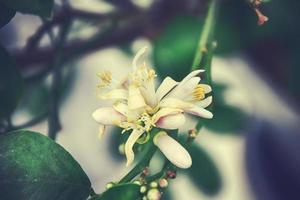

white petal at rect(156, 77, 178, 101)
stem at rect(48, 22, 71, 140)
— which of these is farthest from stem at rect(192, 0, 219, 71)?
stem at rect(48, 22, 71, 140)

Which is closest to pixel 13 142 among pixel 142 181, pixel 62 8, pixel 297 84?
pixel 142 181

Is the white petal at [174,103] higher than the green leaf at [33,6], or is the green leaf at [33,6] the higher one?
the green leaf at [33,6]

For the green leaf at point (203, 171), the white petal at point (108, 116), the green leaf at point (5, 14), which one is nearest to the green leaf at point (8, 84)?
the green leaf at point (5, 14)

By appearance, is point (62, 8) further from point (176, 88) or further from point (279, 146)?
point (279, 146)

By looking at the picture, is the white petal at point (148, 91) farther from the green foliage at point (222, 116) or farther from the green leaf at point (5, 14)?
the green foliage at point (222, 116)

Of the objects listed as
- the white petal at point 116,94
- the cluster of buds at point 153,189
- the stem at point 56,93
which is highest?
the white petal at point 116,94

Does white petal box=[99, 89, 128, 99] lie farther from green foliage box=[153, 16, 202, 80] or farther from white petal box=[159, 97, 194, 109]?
green foliage box=[153, 16, 202, 80]
